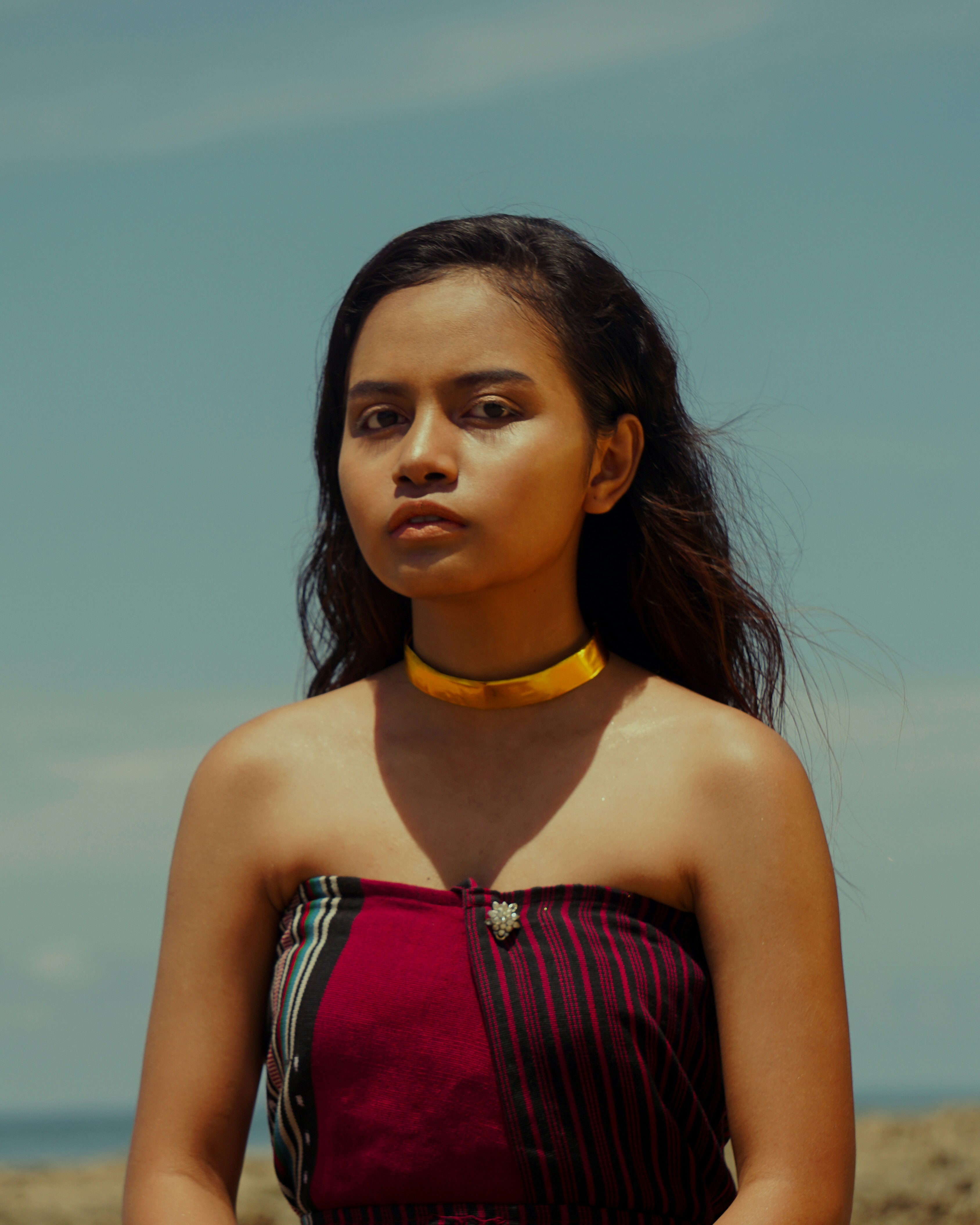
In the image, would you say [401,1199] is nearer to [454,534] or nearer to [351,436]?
[454,534]

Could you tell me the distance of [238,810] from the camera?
3.14m

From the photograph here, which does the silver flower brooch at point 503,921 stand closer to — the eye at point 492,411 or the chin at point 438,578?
the chin at point 438,578

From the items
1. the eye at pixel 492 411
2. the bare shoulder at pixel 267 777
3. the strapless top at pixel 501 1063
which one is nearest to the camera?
the strapless top at pixel 501 1063

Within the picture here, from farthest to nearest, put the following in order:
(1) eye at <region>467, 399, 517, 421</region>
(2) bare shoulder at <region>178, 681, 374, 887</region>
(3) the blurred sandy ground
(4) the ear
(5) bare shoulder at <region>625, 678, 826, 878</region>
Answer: (3) the blurred sandy ground, (4) the ear, (2) bare shoulder at <region>178, 681, 374, 887</region>, (1) eye at <region>467, 399, 517, 421</region>, (5) bare shoulder at <region>625, 678, 826, 878</region>

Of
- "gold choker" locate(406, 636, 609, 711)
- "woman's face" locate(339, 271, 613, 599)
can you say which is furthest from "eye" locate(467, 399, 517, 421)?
"gold choker" locate(406, 636, 609, 711)

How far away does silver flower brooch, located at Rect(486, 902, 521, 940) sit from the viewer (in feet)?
9.27

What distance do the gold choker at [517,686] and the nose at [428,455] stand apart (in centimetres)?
47

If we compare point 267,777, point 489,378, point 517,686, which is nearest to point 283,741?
point 267,777

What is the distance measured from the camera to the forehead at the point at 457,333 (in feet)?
9.91

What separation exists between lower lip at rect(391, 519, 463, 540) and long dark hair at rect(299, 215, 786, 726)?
17.7 inches

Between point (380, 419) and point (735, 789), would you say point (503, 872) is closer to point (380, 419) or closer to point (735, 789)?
point (735, 789)

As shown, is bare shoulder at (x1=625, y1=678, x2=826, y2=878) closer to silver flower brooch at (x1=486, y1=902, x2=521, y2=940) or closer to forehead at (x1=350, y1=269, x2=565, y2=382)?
silver flower brooch at (x1=486, y1=902, x2=521, y2=940)

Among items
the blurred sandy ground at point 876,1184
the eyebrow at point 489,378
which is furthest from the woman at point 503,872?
the blurred sandy ground at point 876,1184

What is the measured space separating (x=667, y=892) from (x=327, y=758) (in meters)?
0.79
